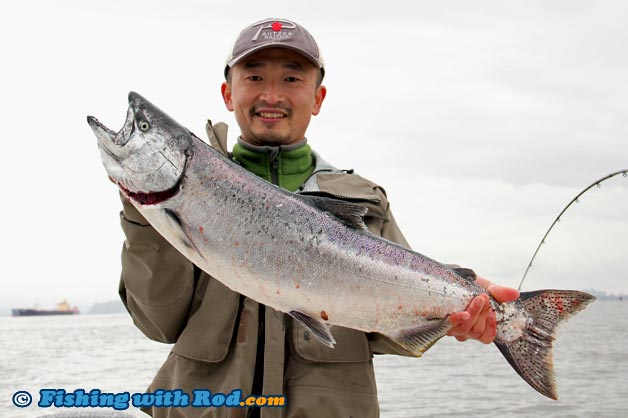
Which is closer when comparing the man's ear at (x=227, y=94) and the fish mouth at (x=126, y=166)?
the fish mouth at (x=126, y=166)

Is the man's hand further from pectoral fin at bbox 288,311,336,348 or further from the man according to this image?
pectoral fin at bbox 288,311,336,348

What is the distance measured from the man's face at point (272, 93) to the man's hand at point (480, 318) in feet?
5.00

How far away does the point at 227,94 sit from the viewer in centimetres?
426

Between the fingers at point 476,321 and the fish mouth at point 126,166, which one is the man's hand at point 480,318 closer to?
the fingers at point 476,321

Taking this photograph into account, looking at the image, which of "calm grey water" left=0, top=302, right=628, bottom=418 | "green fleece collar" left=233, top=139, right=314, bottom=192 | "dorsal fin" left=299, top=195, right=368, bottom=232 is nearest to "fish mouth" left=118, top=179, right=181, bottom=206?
"dorsal fin" left=299, top=195, right=368, bottom=232

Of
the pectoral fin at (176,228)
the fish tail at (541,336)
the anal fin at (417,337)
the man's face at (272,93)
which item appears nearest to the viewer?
the pectoral fin at (176,228)

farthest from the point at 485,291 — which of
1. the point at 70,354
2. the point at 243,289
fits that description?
the point at 70,354

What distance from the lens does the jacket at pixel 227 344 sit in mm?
3371

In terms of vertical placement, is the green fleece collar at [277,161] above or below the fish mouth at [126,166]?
above

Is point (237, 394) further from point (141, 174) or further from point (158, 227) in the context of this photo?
point (141, 174)

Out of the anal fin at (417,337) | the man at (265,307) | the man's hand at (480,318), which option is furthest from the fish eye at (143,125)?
the man's hand at (480,318)

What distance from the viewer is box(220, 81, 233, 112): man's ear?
13.8 ft

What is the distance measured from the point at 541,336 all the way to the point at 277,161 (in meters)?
1.87

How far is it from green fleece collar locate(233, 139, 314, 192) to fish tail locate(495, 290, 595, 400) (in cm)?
156
